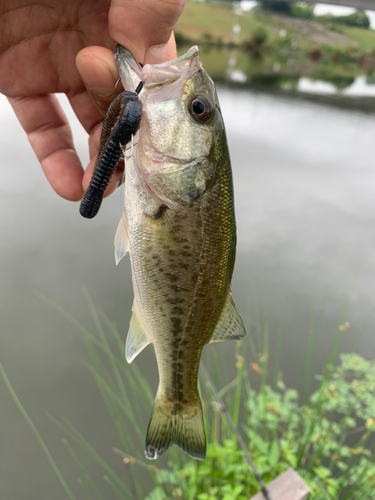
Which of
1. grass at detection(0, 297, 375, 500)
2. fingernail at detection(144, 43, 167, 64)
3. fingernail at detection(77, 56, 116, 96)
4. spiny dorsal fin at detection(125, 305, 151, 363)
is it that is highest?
fingernail at detection(144, 43, 167, 64)

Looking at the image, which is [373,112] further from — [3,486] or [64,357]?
[3,486]

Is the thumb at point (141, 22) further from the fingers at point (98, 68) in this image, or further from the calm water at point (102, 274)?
the calm water at point (102, 274)

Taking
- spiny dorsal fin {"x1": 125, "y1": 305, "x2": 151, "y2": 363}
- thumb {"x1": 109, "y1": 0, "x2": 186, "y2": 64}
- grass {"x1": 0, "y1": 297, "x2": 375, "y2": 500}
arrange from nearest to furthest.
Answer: thumb {"x1": 109, "y1": 0, "x2": 186, "y2": 64}, spiny dorsal fin {"x1": 125, "y1": 305, "x2": 151, "y2": 363}, grass {"x1": 0, "y1": 297, "x2": 375, "y2": 500}

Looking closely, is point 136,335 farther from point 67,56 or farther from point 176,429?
point 67,56

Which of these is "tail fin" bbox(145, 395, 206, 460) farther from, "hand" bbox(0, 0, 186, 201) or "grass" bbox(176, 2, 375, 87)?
"grass" bbox(176, 2, 375, 87)

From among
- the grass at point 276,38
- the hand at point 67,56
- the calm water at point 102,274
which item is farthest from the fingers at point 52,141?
the grass at point 276,38

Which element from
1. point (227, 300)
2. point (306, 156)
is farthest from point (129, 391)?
point (306, 156)

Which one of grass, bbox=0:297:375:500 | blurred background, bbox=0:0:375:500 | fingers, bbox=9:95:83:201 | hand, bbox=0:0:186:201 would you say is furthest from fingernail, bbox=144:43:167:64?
blurred background, bbox=0:0:375:500

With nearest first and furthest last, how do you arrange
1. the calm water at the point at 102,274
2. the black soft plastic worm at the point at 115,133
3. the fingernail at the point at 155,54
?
the black soft plastic worm at the point at 115,133
the fingernail at the point at 155,54
the calm water at the point at 102,274
